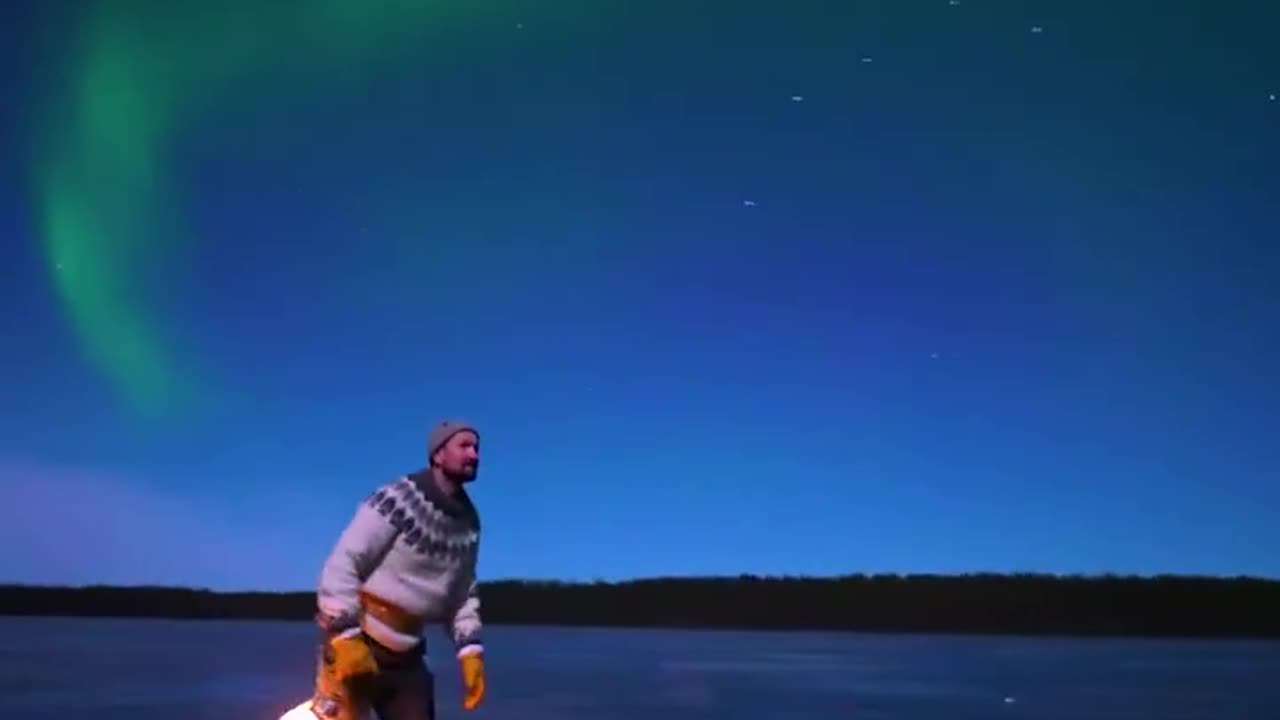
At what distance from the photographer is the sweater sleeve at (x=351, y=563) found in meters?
4.91

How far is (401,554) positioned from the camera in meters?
4.99

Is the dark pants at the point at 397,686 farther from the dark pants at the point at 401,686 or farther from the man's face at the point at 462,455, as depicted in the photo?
the man's face at the point at 462,455

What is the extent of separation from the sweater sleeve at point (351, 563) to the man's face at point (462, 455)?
0.23 m

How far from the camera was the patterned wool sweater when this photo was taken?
16.2 feet

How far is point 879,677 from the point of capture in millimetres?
18766

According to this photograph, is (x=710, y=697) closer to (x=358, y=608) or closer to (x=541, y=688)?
(x=541, y=688)

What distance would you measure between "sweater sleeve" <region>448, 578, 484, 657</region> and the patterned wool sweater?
0.35 feet

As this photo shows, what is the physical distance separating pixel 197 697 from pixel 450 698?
2.07 m

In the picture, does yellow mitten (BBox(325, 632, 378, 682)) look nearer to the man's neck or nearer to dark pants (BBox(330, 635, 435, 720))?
dark pants (BBox(330, 635, 435, 720))

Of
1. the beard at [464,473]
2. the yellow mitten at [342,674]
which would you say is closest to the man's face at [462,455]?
the beard at [464,473]

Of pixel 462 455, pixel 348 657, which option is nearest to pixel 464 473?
pixel 462 455

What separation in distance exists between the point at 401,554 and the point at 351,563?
0.51ft

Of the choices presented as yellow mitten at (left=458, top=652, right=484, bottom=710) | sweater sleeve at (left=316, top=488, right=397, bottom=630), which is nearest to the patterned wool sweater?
sweater sleeve at (left=316, top=488, right=397, bottom=630)

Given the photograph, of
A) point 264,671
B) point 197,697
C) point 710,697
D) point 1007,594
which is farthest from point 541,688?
point 1007,594
